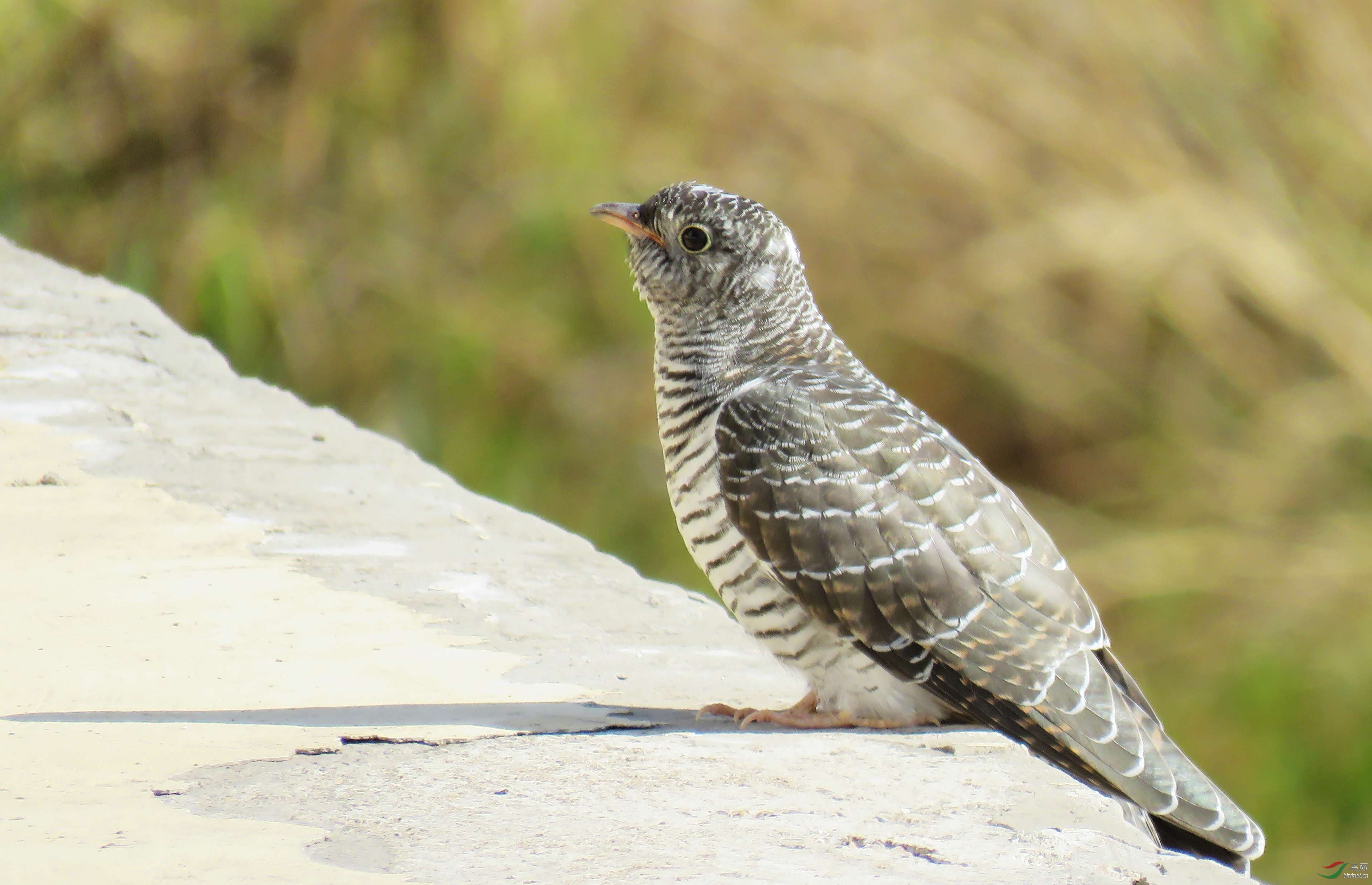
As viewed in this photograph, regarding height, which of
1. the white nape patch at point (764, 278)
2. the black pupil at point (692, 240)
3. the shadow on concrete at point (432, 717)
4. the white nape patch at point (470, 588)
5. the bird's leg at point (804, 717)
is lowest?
the shadow on concrete at point (432, 717)

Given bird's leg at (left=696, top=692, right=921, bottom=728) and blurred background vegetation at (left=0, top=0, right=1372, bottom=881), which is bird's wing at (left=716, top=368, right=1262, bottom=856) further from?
blurred background vegetation at (left=0, top=0, right=1372, bottom=881)

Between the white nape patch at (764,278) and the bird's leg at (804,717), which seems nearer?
the bird's leg at (804,717)

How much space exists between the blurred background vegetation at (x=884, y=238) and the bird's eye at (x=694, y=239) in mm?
2928

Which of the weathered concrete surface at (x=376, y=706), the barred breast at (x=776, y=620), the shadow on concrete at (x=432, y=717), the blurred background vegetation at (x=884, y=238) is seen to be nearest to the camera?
the weathered concrete surface at (x=376, y=706)

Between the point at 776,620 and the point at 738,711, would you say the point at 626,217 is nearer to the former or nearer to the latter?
the point at 776,620

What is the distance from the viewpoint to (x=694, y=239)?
3.31 m

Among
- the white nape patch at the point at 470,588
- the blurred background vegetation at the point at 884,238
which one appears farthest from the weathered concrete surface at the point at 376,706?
the blurred background vegetation at the point at 884,238

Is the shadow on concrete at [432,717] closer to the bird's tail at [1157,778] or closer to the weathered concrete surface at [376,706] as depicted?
the weathered concrete surface at [376,706]

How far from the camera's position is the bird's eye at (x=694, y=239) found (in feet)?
10.8

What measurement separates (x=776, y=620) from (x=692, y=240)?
2.93ft

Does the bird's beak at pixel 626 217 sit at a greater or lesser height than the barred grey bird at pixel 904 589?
greater

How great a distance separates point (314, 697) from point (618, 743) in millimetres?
524

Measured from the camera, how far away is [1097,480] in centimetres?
627

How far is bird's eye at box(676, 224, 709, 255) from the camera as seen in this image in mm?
3295
